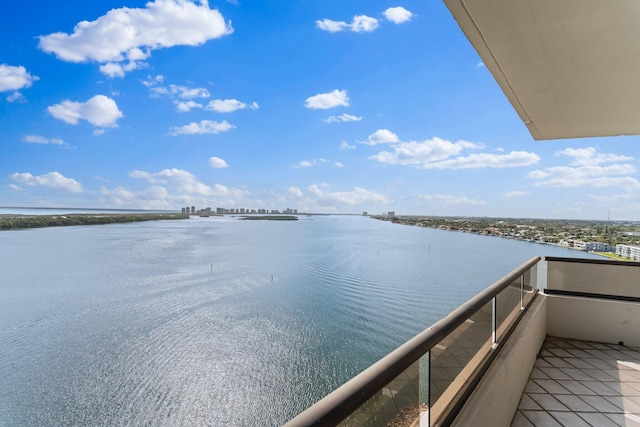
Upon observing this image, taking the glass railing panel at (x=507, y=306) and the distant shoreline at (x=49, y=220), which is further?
the distant shoreline at (x=49, y=220)

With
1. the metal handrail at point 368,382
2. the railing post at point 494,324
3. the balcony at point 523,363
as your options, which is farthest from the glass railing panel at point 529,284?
the metal handrail at point 368,382

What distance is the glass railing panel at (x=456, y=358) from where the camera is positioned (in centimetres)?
100

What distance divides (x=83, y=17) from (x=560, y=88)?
62.3 m

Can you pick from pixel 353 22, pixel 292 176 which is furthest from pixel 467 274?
pixel 292 176

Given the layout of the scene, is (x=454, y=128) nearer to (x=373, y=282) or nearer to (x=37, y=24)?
(x=373, y=282)

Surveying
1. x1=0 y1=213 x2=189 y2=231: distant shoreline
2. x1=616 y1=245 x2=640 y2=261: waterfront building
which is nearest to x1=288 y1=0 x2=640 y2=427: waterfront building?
x1=616 y1=245 x2=640 y2=261: waterfront building

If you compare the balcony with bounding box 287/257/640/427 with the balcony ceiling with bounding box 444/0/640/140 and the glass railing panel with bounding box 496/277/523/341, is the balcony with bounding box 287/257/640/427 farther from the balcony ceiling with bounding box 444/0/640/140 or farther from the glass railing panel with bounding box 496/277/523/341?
the balcony ceiling with bounding box 444/0/640/140

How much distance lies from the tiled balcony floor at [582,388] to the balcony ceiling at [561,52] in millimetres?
2098

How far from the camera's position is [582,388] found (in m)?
2.27

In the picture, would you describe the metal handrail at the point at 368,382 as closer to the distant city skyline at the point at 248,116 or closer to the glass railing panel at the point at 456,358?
the glass railing panel at the point at 456,358

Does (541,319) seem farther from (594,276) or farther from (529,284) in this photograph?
(594,276)

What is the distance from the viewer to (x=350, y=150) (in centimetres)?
6625

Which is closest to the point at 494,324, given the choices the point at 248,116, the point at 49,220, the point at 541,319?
the point at 541,319

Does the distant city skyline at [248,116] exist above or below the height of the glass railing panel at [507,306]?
above
